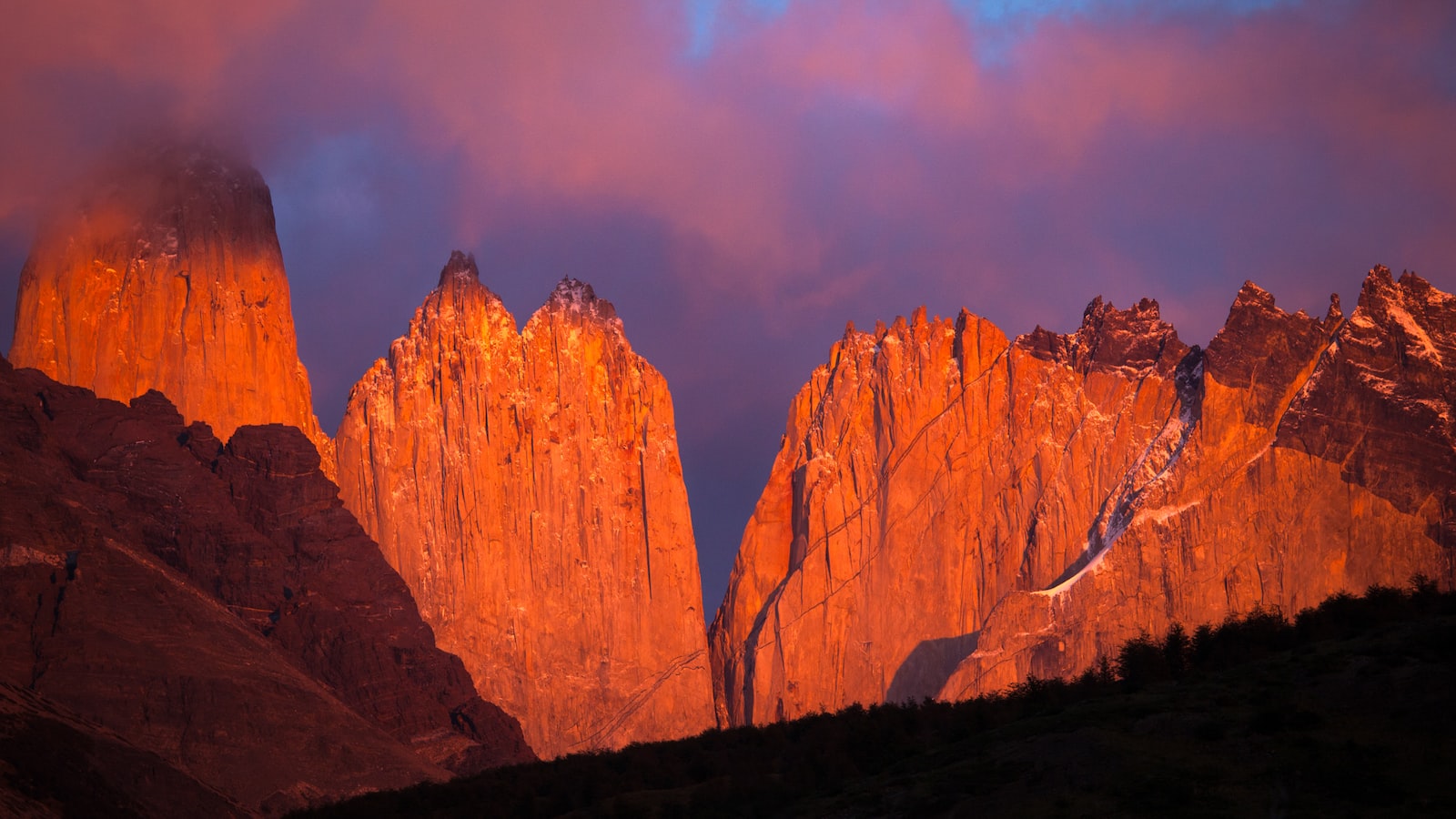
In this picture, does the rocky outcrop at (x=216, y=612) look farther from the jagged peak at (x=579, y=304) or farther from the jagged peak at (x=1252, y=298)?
the jagged peak at (x=1252, y=298)

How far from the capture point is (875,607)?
145250 millimetres

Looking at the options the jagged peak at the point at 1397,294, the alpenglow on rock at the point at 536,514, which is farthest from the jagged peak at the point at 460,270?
the jagged peak at the point at 1397,294

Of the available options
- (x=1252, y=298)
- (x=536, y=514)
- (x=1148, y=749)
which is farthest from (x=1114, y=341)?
(x=1148, y=749)

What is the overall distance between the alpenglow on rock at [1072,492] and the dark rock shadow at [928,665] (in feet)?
0.67

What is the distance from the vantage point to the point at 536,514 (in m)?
144

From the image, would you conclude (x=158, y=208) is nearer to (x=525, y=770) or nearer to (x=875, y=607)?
(x=875, y=607)

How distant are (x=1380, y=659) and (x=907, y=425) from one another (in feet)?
398

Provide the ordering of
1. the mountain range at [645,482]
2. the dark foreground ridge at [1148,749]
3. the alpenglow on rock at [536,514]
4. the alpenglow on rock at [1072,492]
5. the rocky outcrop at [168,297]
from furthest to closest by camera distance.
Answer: the alpenglow on rock at [536,514] → the rocky outcrop at [168,297] → the alpenglow on rock at [1072,492] → the mountain range at [645,482] → the dark foreground ridge at [1148,749]

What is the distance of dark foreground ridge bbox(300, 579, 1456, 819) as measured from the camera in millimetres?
27188

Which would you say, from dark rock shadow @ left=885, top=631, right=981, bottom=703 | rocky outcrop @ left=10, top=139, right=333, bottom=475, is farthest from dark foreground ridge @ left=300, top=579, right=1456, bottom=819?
rocky outcrop @ left=10, top=139, right=333, bottom=475

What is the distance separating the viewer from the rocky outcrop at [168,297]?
137 m

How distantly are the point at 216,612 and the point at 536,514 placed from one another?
4268cm

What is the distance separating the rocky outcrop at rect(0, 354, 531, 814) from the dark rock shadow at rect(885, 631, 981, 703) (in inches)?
1451

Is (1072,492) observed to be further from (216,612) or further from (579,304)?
(216,612)
